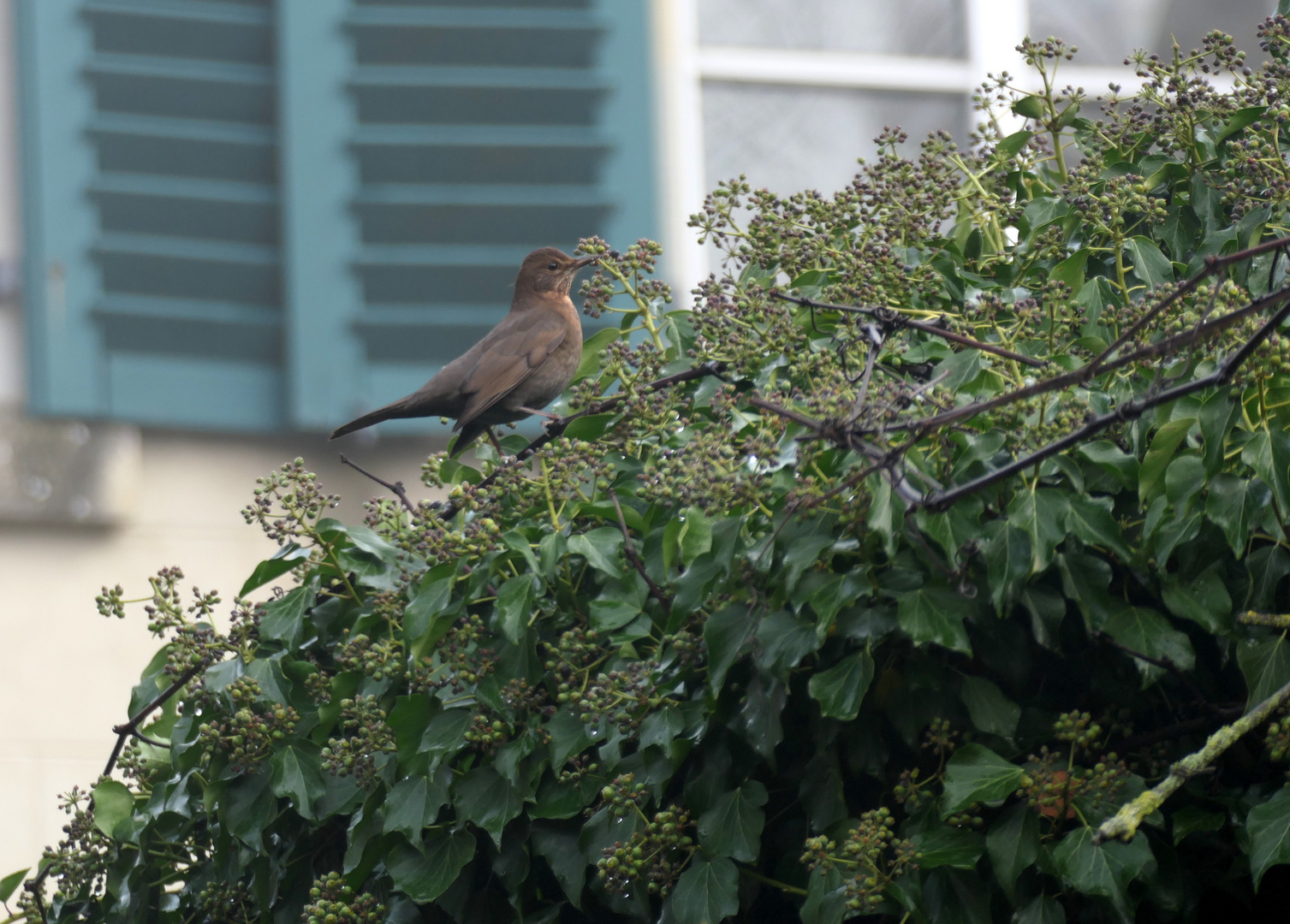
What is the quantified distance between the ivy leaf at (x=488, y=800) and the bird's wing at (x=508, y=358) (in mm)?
1404

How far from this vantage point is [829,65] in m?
5.24

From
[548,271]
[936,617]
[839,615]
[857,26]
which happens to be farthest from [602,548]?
[857,26]

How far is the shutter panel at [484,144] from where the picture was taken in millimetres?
4801

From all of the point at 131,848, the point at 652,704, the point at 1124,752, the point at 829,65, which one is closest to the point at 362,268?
the point at 829,65

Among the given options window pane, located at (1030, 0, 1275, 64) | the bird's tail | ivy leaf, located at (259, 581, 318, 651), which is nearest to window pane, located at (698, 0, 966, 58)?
window pane, located at (1030, 0, 1275, 64)

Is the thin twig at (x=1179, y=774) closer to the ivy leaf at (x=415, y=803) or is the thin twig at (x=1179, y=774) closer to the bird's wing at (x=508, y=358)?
the ivy leaf at (x=415, y=803)

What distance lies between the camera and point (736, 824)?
1.77m

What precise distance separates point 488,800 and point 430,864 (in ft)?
0.40

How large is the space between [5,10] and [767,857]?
3882mm

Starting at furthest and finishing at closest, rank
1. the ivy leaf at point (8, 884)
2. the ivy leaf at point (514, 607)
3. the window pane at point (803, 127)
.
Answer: the window pane at point (803, 127)
the ivy leaf at point (8, 884)
the ivy leaf at point (514, 607)

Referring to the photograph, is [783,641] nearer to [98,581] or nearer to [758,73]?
[98,581]

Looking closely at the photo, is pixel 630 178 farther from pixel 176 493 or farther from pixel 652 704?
pixel 652 704

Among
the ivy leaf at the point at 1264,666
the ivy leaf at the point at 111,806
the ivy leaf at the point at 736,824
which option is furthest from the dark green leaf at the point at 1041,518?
the ivy leaf at the point at 111,806

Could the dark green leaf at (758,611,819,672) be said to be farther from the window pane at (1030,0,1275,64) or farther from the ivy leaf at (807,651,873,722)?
the window pane at (1030,0,1275,64)
